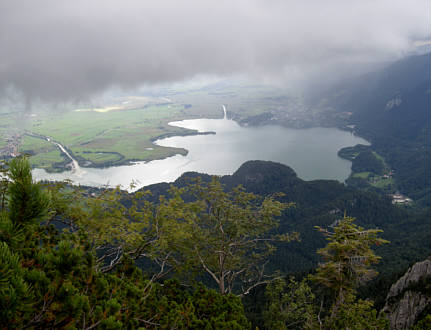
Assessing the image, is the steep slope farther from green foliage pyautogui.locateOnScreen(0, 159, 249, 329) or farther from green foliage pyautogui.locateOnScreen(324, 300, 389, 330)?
green foliage pyautogui.locateOnScreen(0, 159, 249, 329)

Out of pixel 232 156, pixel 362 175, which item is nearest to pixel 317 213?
pixel 232 156

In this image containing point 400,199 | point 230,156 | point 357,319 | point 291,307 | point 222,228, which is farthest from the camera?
point 230,156

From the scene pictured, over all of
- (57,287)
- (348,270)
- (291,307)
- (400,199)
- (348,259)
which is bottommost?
(400,199)

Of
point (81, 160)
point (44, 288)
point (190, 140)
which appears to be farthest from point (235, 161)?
point (44, 288)

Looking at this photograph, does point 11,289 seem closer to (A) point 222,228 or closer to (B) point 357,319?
(B) point 357,319

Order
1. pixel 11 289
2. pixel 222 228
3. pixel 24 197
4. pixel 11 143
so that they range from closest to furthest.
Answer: pixel 11 289 → pixel 24 197 → pixel 222 228 → pixel 11 143

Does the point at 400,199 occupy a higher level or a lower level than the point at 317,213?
lower

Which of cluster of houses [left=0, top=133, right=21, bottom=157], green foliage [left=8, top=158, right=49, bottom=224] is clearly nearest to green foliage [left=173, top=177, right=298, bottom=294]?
green foliage [left=8, top=158, right=49, bottom=224]
